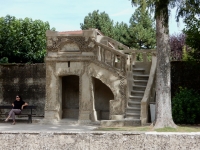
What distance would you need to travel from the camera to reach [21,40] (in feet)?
79.5

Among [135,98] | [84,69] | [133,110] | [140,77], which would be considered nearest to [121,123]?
[133,110]

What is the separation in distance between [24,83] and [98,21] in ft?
76.5

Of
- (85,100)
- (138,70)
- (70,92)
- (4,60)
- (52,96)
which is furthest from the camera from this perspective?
(4,60)

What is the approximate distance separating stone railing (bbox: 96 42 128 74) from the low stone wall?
9.14 metres

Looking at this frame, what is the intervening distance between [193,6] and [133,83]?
5.84 m

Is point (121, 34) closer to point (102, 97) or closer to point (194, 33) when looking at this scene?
point (102, 97)

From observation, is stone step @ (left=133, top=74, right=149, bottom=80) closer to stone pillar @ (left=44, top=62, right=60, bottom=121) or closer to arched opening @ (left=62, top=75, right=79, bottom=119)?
arched opening @ (left=62, top=75, right=79, bottom=119)

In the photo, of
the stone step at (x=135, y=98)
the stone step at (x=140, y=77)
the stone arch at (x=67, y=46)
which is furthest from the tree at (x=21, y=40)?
the stone step at (x=135, y=98)

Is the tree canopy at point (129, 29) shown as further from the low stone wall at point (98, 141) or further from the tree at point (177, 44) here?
the low stone wall at point (98, 141)

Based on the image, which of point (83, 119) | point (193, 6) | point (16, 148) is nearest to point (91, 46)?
point (83, 119)

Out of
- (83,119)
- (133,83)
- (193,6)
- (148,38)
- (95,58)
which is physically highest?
(148,38)

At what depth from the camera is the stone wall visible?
18109mm

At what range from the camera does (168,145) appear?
20.2ft

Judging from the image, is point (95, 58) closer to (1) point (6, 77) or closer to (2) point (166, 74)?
(2) point (166, 74)
